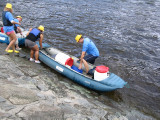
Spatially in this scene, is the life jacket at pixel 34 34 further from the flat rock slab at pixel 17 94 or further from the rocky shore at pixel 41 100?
the flat rock slab at pixel 17 94

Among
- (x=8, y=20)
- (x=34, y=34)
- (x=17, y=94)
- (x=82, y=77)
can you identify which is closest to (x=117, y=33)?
(x=82, y=77)

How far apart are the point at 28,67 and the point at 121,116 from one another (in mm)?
4578

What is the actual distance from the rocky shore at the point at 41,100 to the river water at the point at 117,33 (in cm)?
148

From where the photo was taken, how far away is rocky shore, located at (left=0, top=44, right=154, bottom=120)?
4250 millimetres

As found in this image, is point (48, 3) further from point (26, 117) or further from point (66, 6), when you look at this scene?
point (26, 117)

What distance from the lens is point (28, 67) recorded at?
304 inches

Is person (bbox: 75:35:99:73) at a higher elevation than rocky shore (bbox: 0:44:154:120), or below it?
higher

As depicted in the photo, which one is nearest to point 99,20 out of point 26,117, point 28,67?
point 28,67

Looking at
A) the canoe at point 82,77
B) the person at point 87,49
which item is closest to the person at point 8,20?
the canoe at point 82,77

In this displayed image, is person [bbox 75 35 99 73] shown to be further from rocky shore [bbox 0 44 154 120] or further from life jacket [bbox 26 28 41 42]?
life jacket [bbox 26 28 41 42]

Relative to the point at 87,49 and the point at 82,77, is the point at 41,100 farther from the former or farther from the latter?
the point at 87,49

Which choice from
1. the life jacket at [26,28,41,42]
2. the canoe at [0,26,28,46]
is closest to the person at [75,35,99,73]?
the life jacket at [26,28,41,42]

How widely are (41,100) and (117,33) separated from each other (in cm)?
1025

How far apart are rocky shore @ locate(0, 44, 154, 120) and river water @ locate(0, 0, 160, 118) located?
1.48m
